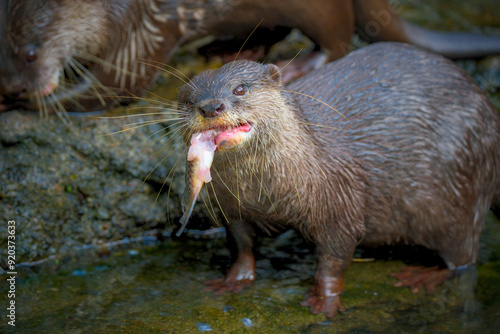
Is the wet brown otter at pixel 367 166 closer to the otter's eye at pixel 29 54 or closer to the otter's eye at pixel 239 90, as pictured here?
the otter's eye at pixel 239 90

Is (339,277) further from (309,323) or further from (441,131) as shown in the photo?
(441,131)

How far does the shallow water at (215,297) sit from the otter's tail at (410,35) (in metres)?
1.34

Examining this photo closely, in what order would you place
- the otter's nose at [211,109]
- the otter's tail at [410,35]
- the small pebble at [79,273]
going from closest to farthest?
the otter's nose at [211,109] < the small pebble at [79,273] < the otter's tail at [410,35]

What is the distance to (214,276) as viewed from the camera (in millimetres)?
3023

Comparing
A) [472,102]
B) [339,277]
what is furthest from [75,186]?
[472,102]

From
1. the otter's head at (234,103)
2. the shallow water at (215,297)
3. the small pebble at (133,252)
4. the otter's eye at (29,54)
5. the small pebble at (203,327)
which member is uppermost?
the otter's head at (234,103)

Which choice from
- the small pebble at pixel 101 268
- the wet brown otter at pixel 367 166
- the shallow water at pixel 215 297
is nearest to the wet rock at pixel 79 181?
the shallow water at pixel 215 297

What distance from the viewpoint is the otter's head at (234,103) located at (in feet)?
7.57

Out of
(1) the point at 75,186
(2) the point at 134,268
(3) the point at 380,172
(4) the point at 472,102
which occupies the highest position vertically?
(4) the point at 472,102

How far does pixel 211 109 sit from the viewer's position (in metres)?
2.27

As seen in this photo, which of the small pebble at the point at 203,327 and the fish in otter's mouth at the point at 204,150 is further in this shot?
the small pebble at the point at 203,327

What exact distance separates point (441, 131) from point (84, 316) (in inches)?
62.0

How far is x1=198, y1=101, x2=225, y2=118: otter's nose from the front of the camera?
89.4 inches

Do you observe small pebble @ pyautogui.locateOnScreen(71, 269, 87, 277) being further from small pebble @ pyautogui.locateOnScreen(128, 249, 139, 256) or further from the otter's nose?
the otter's nose
